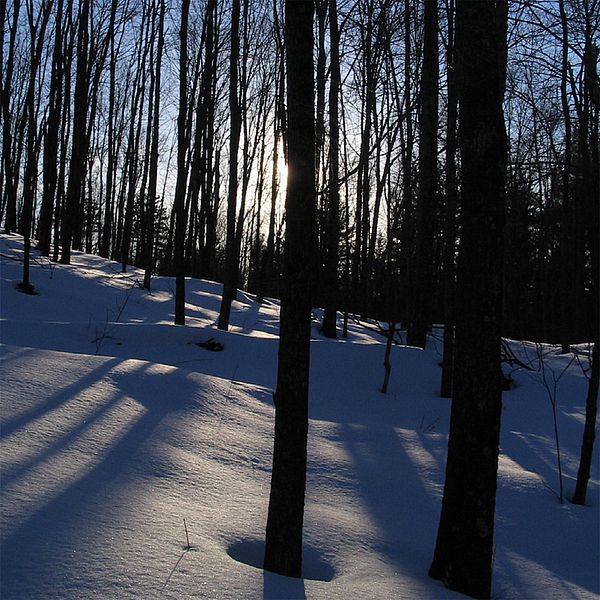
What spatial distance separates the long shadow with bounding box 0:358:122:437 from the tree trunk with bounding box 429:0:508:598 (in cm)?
288

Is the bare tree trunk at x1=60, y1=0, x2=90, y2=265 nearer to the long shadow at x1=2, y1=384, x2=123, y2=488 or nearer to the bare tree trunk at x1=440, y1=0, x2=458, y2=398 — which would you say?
the bare tree trunk at x1=440, y1=0, x2=458, y2=398

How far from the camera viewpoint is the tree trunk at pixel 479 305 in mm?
3072

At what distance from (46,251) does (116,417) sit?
15006 millimetres

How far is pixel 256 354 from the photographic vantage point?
9.74 m

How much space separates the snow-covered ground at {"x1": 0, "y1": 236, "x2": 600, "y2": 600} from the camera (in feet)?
8.05

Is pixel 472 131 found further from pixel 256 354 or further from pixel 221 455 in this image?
pixel 256 354

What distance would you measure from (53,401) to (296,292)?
2.63m

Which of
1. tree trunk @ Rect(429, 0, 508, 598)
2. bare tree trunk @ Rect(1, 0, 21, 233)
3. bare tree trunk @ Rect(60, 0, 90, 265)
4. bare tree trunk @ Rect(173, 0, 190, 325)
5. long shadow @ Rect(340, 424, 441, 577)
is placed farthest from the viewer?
bare tree trunk @ Rect(60, 0, 90, 265)

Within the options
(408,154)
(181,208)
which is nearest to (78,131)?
(181,208)

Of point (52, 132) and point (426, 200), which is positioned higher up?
point (52, 132)

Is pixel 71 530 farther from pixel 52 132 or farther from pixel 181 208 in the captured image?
pixel 52 132

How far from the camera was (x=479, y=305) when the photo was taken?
3102 mm

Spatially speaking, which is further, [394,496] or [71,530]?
[394,496]

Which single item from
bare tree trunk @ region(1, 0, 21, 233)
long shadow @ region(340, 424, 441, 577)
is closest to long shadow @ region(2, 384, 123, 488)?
long shadow @ region(340, 424, 441, 577)
